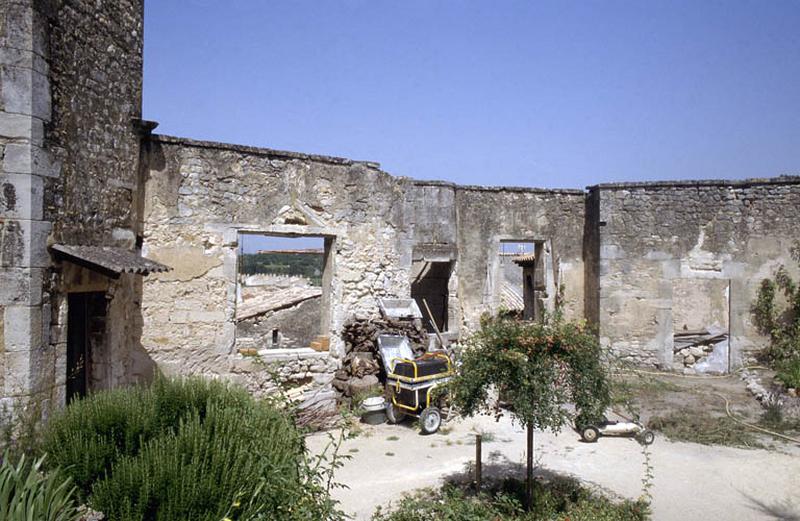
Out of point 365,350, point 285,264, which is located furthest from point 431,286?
point 285,264

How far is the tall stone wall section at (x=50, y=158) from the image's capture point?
17.0ft

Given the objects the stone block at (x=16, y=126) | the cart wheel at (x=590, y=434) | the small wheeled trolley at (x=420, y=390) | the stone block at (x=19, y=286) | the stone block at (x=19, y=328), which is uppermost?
the stone block at (x=16, y=126)

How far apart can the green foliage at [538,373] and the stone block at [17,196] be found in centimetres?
469

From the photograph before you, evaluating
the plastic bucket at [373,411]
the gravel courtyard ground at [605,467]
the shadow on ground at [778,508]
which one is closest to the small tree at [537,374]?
the gravel courtyard ground at [605,467]

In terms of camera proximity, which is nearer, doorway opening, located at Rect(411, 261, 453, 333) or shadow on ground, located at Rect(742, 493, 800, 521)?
shadow on ground, located at Rect(742, 493, 800, 521)

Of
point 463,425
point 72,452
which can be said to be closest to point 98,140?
point 72,452

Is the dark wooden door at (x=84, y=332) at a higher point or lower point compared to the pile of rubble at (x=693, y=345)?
higher

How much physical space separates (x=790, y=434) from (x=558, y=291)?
5.26m

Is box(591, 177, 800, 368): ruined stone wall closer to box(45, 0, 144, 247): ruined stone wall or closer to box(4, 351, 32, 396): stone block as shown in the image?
box(45, 0, 144, 247): ruined stone wall

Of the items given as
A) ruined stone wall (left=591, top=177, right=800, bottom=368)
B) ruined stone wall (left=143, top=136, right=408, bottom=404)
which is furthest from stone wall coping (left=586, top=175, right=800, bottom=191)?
ruined stone wall (left=143, top=136, right=408, bottom=404)

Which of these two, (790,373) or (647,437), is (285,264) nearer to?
(790,373)

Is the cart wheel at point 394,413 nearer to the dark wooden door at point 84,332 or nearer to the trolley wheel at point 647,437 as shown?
the trolley wheel at point 647,437

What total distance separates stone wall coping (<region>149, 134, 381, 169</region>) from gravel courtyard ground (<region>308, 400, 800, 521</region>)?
465 cm

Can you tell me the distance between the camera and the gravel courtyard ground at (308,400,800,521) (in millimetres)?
6047
